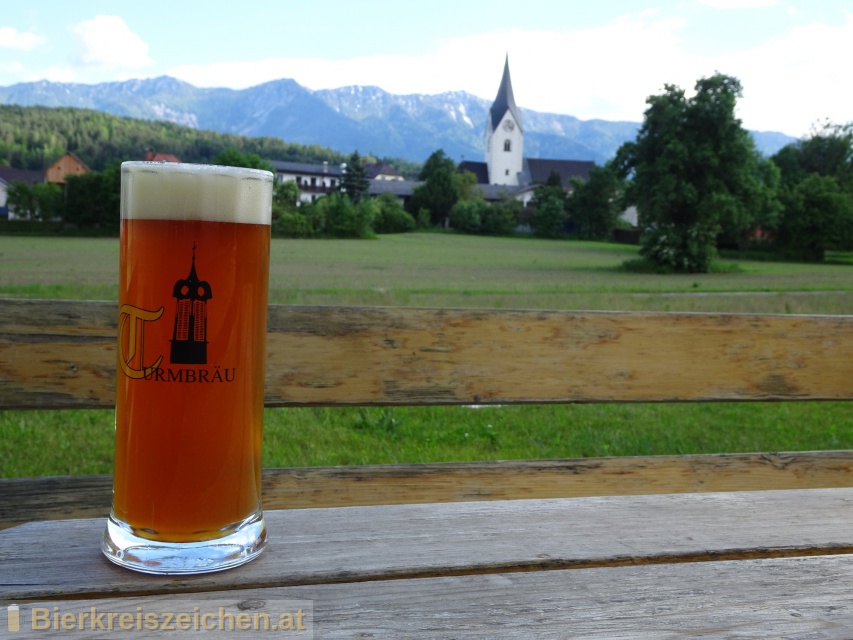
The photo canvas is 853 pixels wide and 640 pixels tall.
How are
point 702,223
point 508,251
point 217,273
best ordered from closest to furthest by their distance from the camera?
1. point 217,273
2. point 508,251
3. point 702,223

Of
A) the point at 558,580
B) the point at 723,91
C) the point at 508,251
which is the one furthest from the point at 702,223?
the point at 558,580

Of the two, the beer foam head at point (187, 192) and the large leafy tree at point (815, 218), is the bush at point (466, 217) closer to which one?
the large leafy tree at point (815, 218)

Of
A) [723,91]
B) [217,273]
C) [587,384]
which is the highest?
[723,91]

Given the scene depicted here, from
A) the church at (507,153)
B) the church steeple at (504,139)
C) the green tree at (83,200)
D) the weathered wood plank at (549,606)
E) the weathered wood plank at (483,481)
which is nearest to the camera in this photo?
the weathered wood plank at (549,606)

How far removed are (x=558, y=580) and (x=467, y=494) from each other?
95 centimetres

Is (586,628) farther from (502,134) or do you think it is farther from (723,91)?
(502,134)

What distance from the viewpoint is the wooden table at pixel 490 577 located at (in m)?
0.53

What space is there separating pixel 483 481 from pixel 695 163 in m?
17.0

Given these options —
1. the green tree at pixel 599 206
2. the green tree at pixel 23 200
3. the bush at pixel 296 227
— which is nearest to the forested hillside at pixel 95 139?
the green tree at pixel 23 200

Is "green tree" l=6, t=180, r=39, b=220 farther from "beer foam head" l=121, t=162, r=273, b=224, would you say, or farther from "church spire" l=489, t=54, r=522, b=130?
"church spire" l=489, t=54, r=522, b=130

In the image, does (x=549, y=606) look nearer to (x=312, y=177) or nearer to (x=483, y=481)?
(x=483, y=481)

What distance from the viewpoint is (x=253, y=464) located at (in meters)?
0.68

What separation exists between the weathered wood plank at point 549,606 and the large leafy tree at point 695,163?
15585mm

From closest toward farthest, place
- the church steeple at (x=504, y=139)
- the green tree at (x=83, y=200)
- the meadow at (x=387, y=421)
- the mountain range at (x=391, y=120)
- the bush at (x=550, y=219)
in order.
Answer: the meadow at (x=387, y=421), the green tree at (x=83, y=200), the bush at (x=550, y=219), the mountain range at (x=391, y=120), the church steeple at (x=504, y=139)
